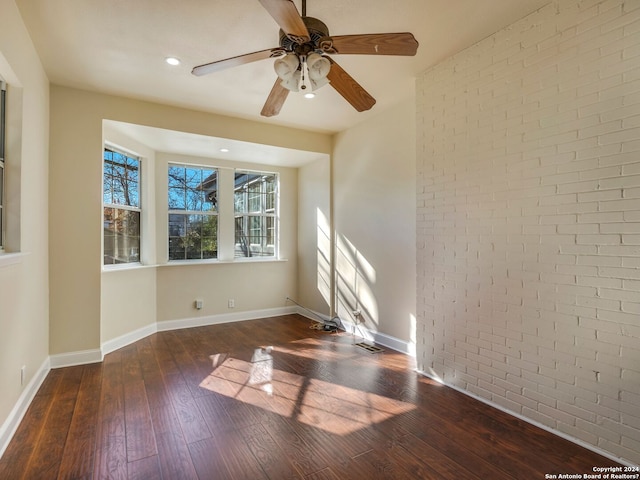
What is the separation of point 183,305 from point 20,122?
9.82 feet

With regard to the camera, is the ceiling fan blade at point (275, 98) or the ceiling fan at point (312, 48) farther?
the ceiling fan blade at point (275, 98)

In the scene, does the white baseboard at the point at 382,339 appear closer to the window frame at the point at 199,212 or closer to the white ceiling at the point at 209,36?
the window frame at the point at 199,212

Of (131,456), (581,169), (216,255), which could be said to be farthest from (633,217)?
(216,255)

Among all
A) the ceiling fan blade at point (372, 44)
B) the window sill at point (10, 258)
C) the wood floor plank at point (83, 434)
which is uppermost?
the ceiling fan blade at point (372, 44)

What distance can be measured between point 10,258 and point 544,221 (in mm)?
3571

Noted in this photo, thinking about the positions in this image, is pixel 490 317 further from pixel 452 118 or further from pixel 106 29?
pixel 106 29

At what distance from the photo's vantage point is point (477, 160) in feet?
8.96

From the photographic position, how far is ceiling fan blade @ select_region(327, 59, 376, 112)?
215 centimetres

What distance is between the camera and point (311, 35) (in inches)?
73.4

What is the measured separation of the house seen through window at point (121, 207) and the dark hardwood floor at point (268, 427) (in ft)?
4.47

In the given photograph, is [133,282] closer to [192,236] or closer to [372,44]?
[192,236]

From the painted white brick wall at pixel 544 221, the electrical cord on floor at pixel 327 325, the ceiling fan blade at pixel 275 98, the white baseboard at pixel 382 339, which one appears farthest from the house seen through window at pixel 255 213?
the painted white brick wall at pixel 544 221

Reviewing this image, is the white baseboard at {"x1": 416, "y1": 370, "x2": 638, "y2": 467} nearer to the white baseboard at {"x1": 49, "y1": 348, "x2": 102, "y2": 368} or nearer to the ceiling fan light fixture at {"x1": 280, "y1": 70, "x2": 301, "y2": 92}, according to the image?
the ceiling fan light fixture at {"x1": 280, "y1": 70, "x2": 301, "y2": 92}

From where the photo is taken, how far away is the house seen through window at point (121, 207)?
401 centimetres
